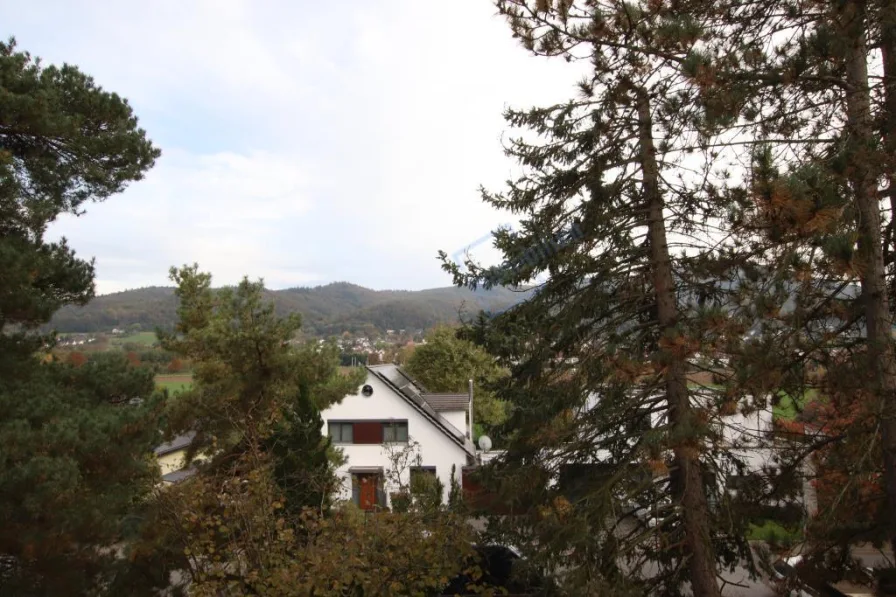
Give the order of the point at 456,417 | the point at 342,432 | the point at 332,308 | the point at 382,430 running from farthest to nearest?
the point at 332,308, the point at 456,417, the point at 342,432, the point at 382,430

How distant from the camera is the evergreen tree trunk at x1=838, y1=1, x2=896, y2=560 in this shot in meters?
4.29

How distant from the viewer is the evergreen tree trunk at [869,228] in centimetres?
429

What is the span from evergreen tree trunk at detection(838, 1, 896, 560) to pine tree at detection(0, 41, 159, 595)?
23.2 ft

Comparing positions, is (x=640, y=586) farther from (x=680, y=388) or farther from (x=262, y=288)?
(x=262, y=288)

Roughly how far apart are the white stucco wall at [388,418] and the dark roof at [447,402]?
3.53 meters

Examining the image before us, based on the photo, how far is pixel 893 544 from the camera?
487cm

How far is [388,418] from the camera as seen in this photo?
2347 centimetres

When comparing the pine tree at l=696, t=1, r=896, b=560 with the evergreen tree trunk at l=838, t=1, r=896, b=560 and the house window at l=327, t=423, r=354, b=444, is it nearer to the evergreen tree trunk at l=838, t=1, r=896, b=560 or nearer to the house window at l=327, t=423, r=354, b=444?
the evergreen tree trunk at l=838, t=1, r=896, b=560

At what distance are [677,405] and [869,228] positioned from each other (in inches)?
105

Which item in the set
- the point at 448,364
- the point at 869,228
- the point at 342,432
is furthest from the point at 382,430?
the point at 869,228

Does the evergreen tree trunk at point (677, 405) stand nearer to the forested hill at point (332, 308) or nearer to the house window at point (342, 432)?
the forested hill at point (332, 308)

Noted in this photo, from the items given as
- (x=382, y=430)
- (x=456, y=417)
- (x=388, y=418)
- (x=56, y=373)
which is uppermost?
(x=56, y=373)

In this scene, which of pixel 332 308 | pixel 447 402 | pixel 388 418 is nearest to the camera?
pixel 388 418

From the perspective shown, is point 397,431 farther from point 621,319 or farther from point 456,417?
point 621,319
